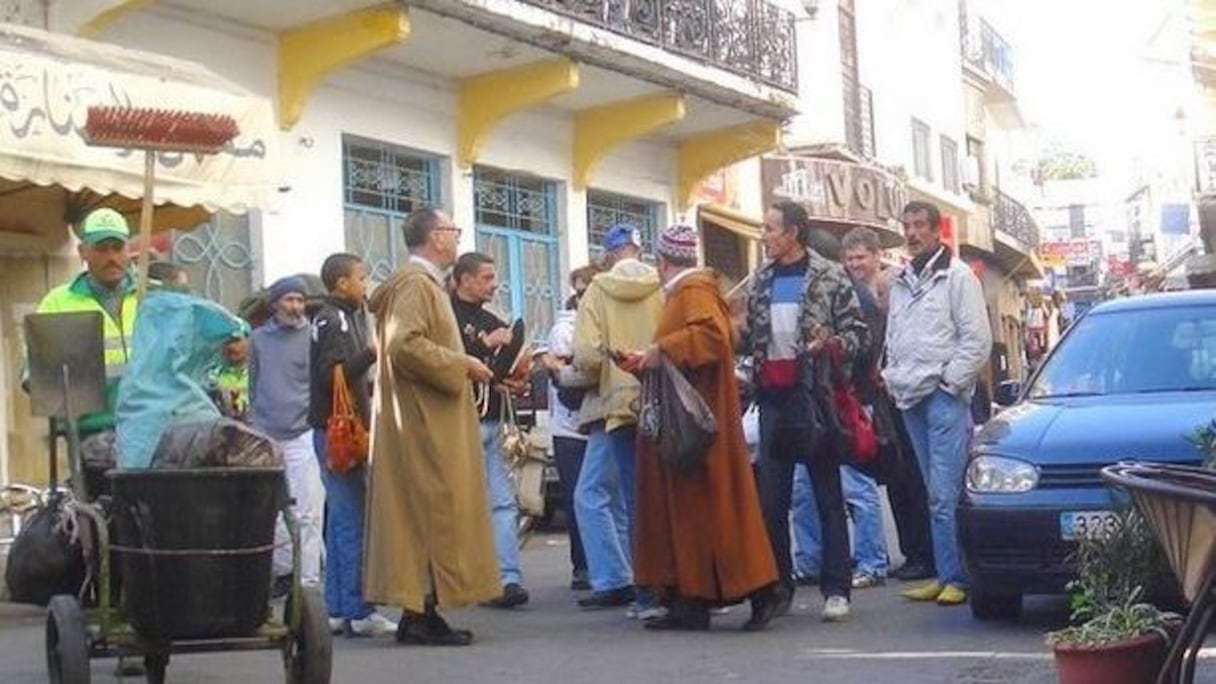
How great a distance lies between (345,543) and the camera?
29.8ft

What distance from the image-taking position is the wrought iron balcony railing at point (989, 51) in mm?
41625

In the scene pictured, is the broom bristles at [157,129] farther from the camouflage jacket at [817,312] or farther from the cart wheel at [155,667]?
the camouflage jacket at [817,312]

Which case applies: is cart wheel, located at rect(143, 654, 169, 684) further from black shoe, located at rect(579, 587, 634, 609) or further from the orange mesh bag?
black shoe, located at rect(579, 587, 634, 609)

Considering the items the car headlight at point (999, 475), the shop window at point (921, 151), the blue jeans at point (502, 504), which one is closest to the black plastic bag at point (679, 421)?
the car headlight at point (999, 475)

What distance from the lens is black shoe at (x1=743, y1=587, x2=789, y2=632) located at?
8.93m

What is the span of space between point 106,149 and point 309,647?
14.5ft

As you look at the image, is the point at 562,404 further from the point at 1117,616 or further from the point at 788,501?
the point at 1117,616

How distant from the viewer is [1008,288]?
162 ft

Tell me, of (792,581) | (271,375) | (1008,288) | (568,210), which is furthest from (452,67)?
(1008,288)

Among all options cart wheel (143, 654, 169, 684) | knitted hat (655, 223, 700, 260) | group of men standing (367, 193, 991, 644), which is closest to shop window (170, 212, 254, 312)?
group of men standing (367, 193, 991, 644)

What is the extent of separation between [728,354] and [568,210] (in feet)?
38.3

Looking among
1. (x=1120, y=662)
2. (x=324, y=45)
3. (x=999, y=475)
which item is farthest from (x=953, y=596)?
(x=324, y=45)

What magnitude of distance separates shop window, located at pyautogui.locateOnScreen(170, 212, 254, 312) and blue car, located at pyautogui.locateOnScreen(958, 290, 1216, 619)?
7.46 meters

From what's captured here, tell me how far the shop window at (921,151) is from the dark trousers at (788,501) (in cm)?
2656
